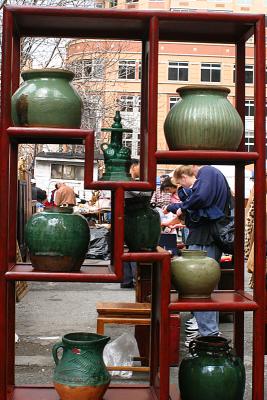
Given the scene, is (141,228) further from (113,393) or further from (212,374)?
(113,393)

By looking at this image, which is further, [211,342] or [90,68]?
[90,68]

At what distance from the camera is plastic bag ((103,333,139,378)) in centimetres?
494

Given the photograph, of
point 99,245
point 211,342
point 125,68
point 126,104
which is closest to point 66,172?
point 126,104

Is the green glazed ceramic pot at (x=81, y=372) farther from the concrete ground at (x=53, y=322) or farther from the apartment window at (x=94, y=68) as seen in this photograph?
the apartment window at (x=94, y=68)

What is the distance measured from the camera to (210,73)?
132ft

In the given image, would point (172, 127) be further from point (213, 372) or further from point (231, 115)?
point (213, 372)

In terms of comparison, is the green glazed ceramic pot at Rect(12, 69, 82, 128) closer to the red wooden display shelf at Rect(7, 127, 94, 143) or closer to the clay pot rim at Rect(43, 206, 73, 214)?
the red wooden display shelf at Rect(7, 127, 94, 143)

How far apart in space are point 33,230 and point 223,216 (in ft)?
8.13

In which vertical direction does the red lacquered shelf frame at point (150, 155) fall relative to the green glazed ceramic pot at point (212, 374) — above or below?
above

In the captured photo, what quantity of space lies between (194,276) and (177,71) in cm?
3836

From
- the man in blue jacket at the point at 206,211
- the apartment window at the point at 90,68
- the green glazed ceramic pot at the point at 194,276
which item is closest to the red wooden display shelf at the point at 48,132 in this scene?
the green glazed ceramic pot at the point at 194,276

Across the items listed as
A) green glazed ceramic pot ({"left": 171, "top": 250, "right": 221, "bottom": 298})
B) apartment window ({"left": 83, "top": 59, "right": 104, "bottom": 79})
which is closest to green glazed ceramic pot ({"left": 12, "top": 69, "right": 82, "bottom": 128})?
green glazed ceramic pot ({"left": 171, "top": 250, "right": 221, "bottom": 298})

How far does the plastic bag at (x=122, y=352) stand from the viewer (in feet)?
16.2

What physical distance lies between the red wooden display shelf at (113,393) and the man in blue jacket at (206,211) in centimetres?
158
